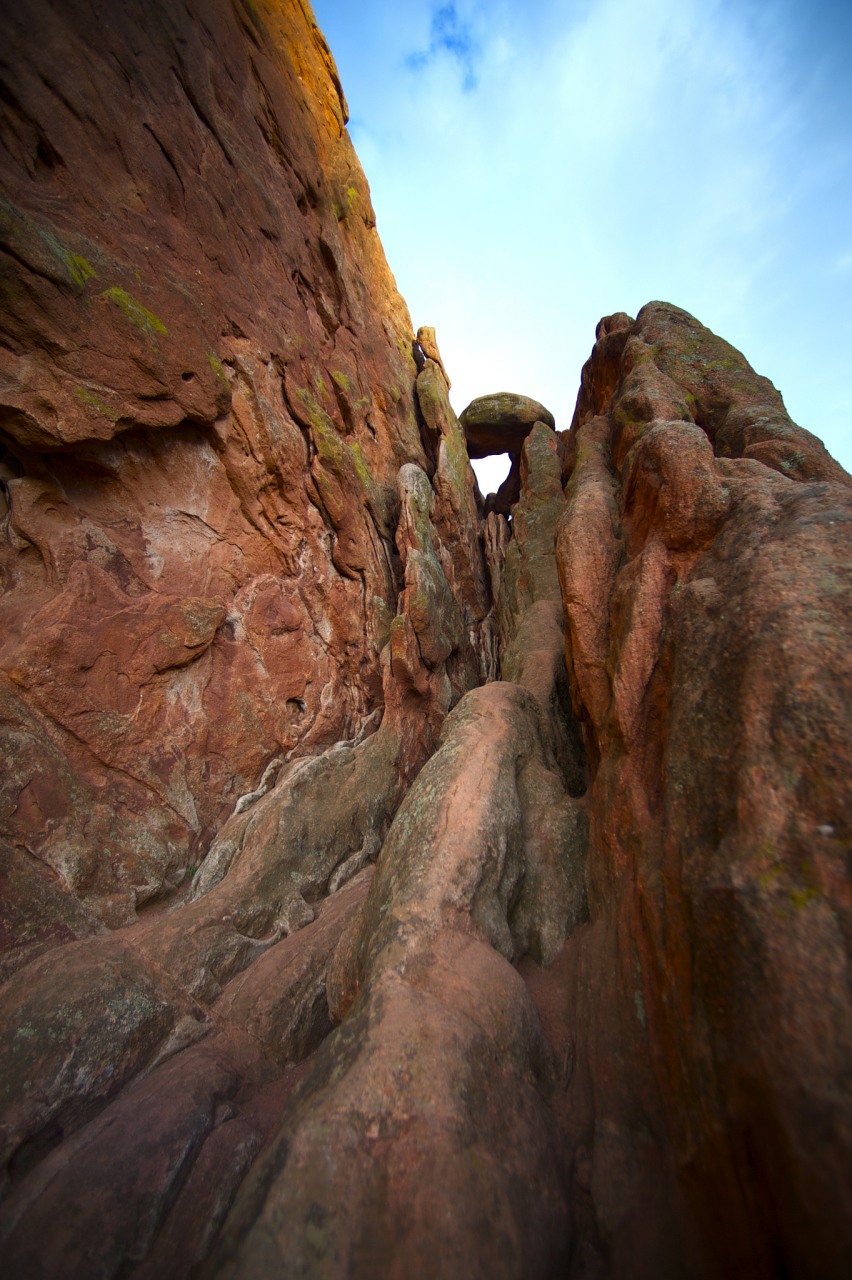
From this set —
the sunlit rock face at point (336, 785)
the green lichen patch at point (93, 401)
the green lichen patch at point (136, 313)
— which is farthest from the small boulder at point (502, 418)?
the green lichen patch at point (93, 401)

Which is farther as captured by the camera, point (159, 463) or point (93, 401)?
point (159, 463)

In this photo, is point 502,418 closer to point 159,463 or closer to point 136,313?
point 136,313

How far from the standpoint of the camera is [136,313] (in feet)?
18.7

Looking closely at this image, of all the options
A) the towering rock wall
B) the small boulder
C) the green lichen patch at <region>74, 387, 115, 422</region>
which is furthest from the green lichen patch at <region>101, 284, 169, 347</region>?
the small boulder

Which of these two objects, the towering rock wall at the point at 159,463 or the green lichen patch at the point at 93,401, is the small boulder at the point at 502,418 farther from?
the green lichen patch at the point at 93,401

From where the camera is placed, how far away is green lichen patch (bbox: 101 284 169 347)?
217 inches

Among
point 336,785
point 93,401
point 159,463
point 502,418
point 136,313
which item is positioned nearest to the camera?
point 93,401

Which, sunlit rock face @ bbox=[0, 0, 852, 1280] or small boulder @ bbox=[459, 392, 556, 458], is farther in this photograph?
small boulder @ bbox=[459, 392, 556, 458]

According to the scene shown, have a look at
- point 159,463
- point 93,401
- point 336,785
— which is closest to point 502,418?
point 159,463

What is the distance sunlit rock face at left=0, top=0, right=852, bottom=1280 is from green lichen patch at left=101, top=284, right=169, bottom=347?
0.16 feet

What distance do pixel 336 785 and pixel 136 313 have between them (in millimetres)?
6794

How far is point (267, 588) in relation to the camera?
7.27 metres

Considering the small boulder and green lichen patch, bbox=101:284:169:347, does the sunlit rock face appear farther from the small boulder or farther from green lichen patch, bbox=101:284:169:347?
the small boulder

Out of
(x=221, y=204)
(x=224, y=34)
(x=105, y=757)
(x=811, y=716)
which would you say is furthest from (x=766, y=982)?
(x=224, y=34)
